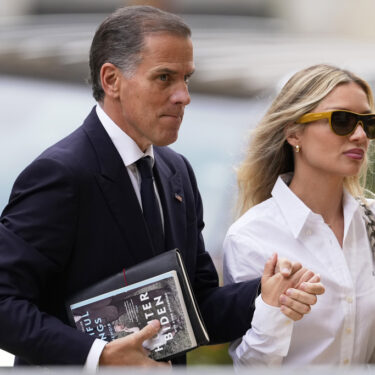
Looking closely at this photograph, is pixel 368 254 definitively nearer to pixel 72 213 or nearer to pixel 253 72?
pixel 72 213

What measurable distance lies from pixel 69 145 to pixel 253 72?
1485cm

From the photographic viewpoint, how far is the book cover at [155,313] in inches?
76.0

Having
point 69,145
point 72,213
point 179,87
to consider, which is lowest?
point 72,213

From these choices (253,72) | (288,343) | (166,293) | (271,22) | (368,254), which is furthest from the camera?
(271,22)

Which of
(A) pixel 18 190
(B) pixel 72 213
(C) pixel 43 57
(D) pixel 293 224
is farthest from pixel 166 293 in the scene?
(C) pixel 43 57

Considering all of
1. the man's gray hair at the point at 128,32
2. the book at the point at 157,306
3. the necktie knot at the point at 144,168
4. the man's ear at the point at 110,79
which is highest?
the man's gray hair at the point at 128,32

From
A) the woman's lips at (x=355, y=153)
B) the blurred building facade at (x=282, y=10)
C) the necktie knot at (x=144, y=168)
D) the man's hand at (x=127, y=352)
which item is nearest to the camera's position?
the man's hand at (x=127, y=352)

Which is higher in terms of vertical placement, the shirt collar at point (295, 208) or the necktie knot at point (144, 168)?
the necktie knot at point (144, 168)

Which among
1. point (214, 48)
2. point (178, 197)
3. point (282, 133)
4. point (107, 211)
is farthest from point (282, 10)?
point (107, 211)

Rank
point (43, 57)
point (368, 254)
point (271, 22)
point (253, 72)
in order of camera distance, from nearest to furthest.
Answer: point (368, 254)
point (253, 72)
point (43, 57)
point (271, 22)

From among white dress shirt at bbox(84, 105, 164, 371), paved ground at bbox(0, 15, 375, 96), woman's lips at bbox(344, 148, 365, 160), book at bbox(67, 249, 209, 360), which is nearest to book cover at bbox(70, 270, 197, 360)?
book at bbox(67, 249, 209, 360)

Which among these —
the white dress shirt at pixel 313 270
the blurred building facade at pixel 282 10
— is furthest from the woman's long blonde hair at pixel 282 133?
the blurred building facade at pixel 282 10

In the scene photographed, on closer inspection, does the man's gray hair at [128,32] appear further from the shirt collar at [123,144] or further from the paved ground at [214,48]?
the paved ground at [214,48]

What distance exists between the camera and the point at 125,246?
2041mm
